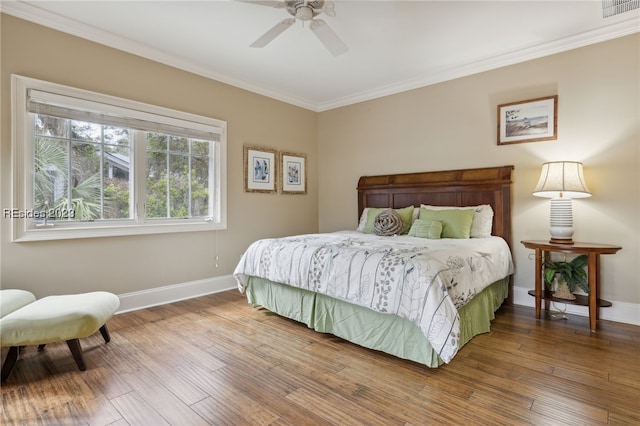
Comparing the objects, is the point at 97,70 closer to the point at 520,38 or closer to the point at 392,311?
the point at 392,311

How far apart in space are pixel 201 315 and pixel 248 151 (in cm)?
222

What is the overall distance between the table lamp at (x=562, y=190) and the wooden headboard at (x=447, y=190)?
49 centimetres

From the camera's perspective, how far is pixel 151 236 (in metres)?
3.48

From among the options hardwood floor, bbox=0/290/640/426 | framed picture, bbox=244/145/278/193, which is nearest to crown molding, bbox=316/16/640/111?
framed picture, bbox=244/145/278/193

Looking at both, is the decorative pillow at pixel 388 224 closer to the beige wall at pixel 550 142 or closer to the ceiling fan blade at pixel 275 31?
the beige wall at pixel 550 142

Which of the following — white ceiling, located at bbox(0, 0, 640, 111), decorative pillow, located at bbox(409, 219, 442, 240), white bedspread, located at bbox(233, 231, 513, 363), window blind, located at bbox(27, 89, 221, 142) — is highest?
white ceiling, located at bbox(0, 0, 640, 111)

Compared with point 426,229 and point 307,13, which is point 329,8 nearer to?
point 307,13

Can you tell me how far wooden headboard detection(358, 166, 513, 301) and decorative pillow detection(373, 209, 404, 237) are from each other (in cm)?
64

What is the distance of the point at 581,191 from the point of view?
2.89 m

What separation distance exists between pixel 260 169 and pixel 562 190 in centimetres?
348

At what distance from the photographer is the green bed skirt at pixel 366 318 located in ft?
7.06

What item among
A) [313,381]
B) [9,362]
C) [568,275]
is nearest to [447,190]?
[568,275]

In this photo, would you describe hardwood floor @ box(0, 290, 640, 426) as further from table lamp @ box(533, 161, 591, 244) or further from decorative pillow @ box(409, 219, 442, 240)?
decorative pillow @ box(409, 219, 442, 240)

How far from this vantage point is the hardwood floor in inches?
64.7
